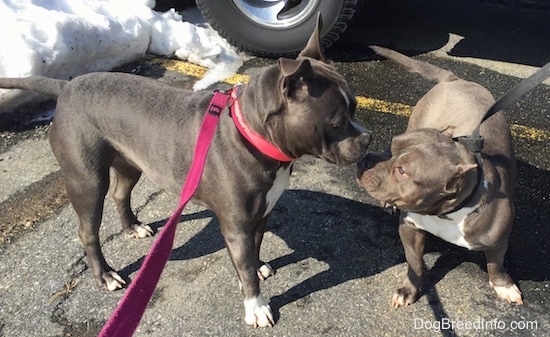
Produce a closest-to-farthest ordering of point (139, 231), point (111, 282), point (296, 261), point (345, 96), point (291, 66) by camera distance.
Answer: point (291, 66), point (345, 96), point (111, 282), point (296, 261), point (139, 231)

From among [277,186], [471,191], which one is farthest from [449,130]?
[277,186]

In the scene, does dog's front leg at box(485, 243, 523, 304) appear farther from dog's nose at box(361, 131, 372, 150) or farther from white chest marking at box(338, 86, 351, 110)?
white chest marking at box(338, 86, 351, 110)

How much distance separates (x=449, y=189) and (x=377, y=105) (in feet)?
7.25

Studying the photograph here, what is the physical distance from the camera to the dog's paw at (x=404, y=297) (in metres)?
3.39

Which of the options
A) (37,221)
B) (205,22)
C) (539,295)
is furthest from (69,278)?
(205,22)

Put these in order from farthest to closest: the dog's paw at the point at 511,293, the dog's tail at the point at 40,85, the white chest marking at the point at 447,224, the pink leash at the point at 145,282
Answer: the dog's paw at the point at 511,293
the dog's tail at the point at 40,85
the white chest marking at the point at 447,224
the pink leash at the point at 145,282

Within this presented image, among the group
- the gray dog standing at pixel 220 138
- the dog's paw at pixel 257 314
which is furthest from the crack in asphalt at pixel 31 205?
the dog's paw at pixel 257 314

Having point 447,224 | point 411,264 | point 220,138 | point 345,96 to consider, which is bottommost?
point 411,264

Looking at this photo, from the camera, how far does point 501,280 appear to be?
339cm

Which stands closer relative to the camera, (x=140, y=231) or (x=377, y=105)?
(x=140, y=231)

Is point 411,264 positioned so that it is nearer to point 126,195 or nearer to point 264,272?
point 264,272

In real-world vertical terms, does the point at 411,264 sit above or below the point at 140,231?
above

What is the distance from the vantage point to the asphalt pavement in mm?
3342

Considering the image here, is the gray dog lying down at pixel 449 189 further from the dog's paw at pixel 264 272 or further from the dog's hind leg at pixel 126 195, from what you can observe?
the dog's hind leg at pixel 126 195
